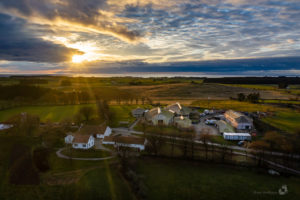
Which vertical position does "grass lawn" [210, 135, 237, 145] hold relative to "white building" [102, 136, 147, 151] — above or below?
below

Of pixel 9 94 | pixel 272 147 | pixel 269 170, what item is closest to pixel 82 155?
pixel 269 170

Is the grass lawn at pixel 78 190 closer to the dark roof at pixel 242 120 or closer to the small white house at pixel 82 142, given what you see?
the small white house at pixel 82 142

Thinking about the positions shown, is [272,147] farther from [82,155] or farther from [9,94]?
[9,94]

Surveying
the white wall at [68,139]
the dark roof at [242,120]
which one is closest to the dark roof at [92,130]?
the white wall at [68,139]

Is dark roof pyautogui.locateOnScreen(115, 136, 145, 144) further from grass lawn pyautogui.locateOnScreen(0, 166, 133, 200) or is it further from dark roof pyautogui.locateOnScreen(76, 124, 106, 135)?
grass lawn pyautogui.locateOnScreen(0, 166, 133, 200)

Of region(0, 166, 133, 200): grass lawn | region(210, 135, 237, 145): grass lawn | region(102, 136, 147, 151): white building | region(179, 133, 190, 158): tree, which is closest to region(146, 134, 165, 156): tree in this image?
region(102, 136, 147, 151): white building

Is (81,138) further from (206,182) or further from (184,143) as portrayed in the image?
(206,182)
